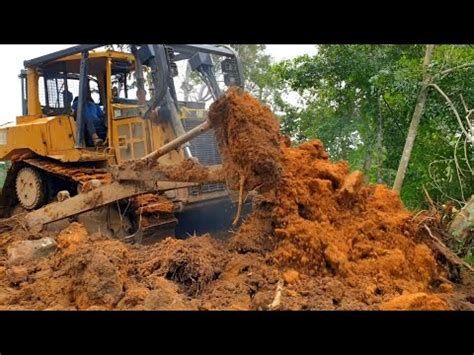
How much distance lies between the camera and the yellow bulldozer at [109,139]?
26.1 feet

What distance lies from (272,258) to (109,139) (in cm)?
441

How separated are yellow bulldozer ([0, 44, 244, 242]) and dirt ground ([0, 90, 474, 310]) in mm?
1627

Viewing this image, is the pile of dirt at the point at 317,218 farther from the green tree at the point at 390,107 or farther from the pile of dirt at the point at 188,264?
the green tree at the point at 390,107

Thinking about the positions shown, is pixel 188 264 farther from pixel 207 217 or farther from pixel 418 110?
pixel 418 110

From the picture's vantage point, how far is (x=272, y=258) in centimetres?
556

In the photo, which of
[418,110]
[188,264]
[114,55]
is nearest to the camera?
[188,264]

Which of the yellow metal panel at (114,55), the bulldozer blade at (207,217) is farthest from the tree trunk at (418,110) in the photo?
the yellow metal panel at (114,55)

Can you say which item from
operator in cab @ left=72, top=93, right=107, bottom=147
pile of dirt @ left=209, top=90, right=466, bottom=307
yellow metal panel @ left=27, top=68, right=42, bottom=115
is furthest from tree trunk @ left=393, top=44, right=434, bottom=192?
yellow metal panel @ left=27, top=68, right=42, bottom=115

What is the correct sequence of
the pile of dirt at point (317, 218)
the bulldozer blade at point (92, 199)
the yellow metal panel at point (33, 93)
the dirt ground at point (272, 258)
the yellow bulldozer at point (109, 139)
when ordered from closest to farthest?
the dirt ground at point (272, 258)
the pile of dirt at point (317, 218)
the bulldozer blade at point (92, 199)
the yellow bulldozer at point (109, 139)
the yellow metal panel at point (33, 93)

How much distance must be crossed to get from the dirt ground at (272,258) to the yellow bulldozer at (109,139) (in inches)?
64.1

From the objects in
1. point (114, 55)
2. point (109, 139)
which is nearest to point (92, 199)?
point (109, 139)

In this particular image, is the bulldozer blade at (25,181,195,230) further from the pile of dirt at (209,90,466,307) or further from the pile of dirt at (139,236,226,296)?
the pile of dirt at (209,90,466,307)
